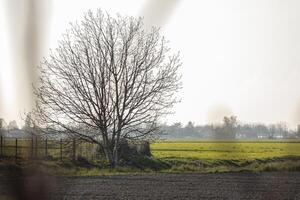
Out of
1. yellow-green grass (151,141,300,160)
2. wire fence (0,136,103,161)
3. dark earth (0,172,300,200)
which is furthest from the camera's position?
yellow-green grass (151,141,300,160)

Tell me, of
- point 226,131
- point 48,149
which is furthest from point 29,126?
point 226,131

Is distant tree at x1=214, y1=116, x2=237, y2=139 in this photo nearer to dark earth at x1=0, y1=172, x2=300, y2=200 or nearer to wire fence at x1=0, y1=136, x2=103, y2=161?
dark earth at x1=0, y1=172, x2=300, y2=200

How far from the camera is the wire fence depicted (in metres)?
23.0

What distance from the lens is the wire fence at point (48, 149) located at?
23031 mm

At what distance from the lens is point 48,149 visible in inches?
1027

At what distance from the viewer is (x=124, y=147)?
27.1 m

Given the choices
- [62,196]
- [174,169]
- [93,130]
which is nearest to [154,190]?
[62,196]

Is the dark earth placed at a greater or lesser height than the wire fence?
lesser

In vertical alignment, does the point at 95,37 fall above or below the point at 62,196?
above

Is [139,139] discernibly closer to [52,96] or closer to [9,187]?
[52,96]

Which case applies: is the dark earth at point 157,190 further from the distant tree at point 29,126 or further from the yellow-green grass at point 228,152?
the distant tree at point 29,126

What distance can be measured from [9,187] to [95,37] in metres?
13.9

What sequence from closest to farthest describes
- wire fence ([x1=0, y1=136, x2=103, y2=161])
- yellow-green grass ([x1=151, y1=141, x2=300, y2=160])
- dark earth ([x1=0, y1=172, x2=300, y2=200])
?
dark earth ([x1=0, y1=172, x2=300, y2=200]), wire fence ([x1=0, y1=136, x2=103, y2=161]), yellow-green grass ([x1=151, y1=141, x2=300, y2=160])

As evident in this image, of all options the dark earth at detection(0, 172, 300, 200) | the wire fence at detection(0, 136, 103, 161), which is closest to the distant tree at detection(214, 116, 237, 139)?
the dark earth at detection(0, 172, 300, 200)
